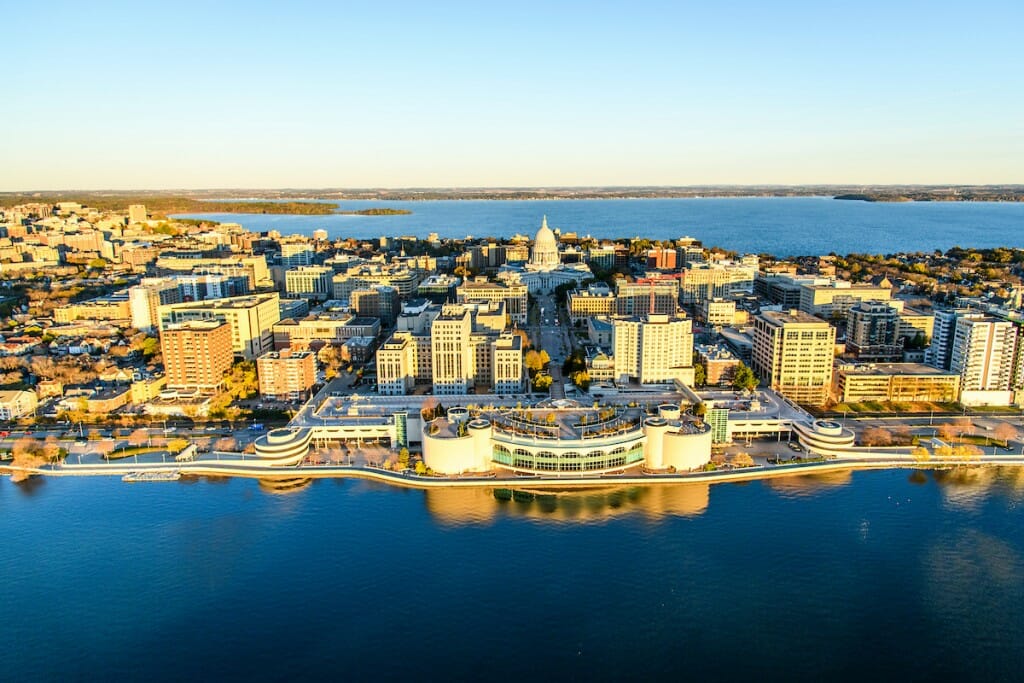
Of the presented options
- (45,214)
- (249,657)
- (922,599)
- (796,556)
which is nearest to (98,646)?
(249,657)

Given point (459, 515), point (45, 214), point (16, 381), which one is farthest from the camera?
point (45, 214)

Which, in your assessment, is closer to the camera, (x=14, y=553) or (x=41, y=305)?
(x=14, y=553)

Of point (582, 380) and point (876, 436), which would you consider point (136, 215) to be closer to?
point (582, 380)

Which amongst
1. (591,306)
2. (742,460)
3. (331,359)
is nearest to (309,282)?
(331,359)

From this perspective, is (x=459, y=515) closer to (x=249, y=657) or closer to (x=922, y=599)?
(x=249, y=657)

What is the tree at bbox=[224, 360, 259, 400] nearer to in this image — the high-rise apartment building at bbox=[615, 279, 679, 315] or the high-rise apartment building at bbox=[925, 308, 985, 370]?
the high-rise apartment building at bbox=[615, 279, 679, 315]

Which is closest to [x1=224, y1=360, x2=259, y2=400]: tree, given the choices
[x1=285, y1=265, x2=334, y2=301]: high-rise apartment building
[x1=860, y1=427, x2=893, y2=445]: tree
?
[x1=285, y1=265, x2=334, y2=301]: high-rise apartment building

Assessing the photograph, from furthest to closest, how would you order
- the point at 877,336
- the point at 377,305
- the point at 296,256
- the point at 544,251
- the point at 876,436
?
the point at 296,256 < the point at 544,251 < the point at 377,305 < the point at 877,336 < the point at 876,436
